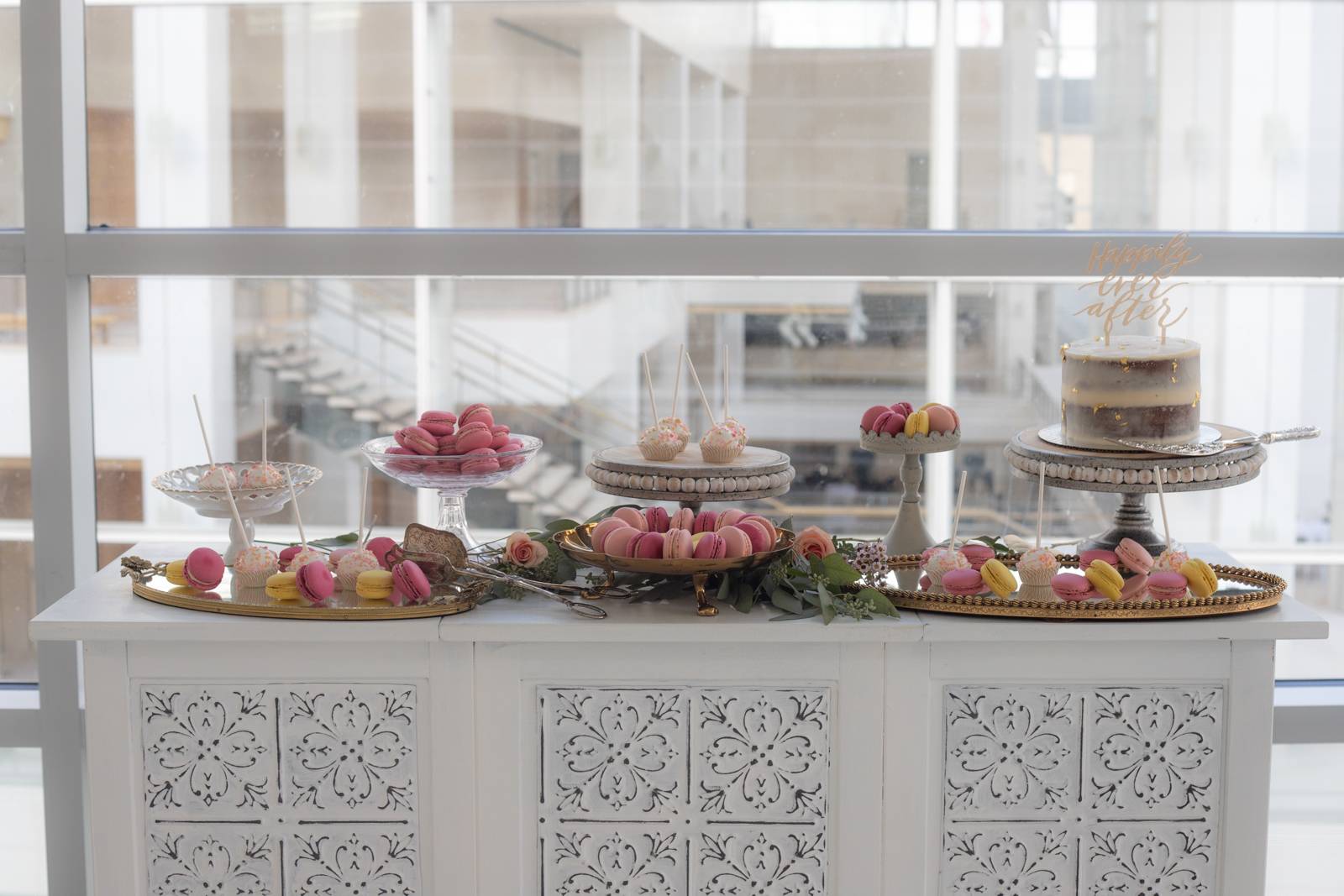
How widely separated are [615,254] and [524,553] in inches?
24.2

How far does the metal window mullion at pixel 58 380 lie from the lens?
197 centimetres

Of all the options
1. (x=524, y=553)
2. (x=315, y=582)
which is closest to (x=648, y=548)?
(x=524, y=553)

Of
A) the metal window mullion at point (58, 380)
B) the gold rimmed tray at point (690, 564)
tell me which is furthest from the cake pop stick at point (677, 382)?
the metal window mullion at point (58, 380)

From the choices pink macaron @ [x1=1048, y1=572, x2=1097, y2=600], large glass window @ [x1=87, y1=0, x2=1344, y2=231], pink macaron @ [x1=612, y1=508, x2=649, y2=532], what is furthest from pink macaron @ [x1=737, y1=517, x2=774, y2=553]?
large glass window @ [x1=87, y1=0, x2=1344, y2=231]

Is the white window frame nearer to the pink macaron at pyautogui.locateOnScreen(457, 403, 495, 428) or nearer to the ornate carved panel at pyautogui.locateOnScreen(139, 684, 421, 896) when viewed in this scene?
the pink macaron at pyautogui.locateOnScreen(457, 403, 495, 428)

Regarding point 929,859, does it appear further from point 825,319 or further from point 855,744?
point 825,319

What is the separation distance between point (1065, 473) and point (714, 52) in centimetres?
124

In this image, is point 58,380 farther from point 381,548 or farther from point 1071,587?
point 1071,587

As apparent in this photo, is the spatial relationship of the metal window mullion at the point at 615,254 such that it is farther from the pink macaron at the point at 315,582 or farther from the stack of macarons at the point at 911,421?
the pink macaron at the point at 315,582

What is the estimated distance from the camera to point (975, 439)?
7.79 ft

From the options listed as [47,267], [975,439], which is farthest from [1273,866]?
[47,267]

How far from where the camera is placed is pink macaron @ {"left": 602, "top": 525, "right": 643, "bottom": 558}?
1.50 m

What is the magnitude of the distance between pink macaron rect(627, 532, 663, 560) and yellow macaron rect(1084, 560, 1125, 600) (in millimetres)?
481

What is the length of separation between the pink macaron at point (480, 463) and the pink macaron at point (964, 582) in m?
0.55
